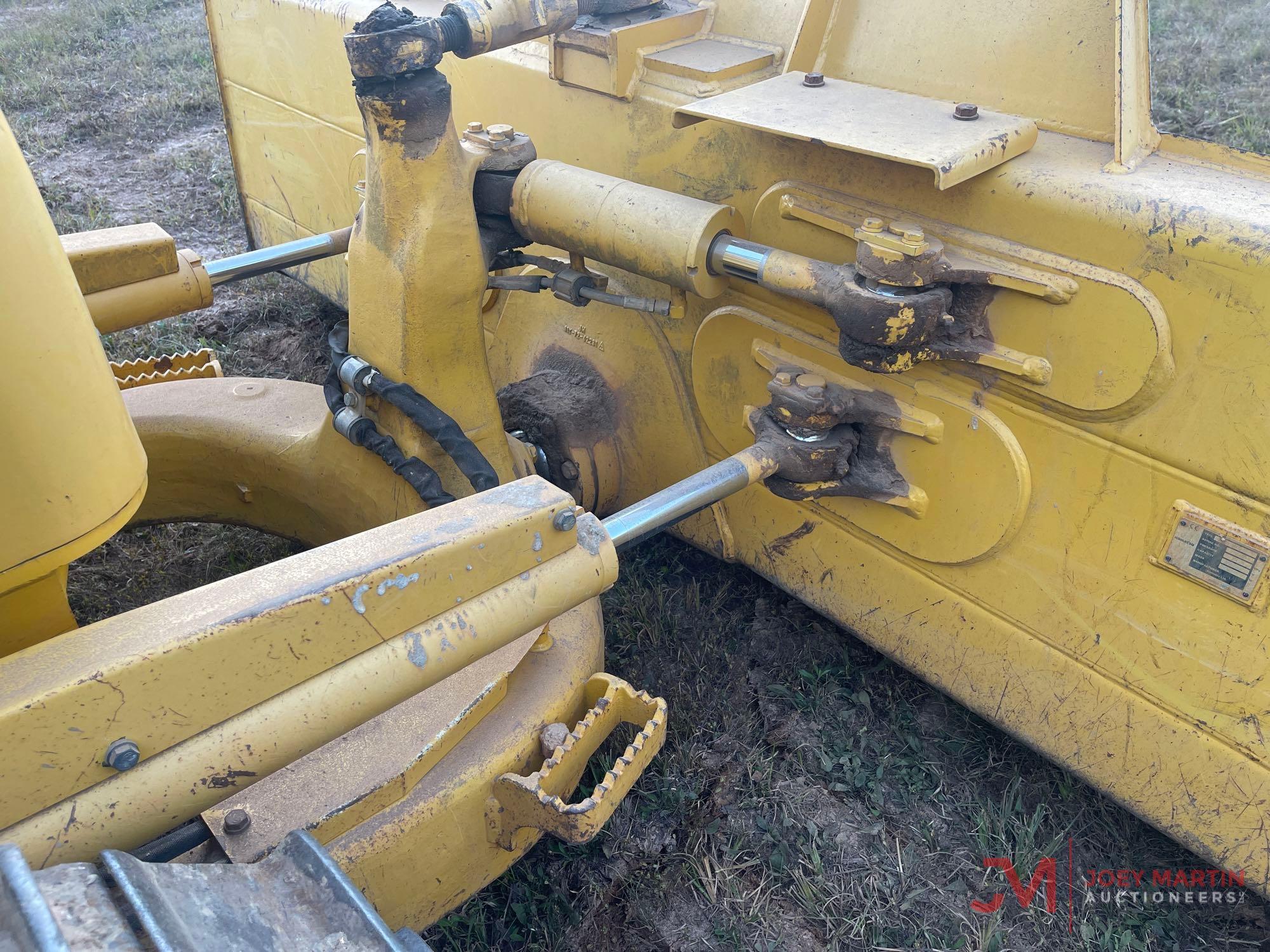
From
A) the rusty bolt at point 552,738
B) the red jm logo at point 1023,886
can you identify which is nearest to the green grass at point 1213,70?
the red jm logo at point 1023,886

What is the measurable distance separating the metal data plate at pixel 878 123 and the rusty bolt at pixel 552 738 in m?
0.91

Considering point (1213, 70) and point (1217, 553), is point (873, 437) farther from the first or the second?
point (1213, 70)

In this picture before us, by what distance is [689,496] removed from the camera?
150 centimetres

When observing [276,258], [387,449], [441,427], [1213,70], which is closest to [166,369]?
[276,258]

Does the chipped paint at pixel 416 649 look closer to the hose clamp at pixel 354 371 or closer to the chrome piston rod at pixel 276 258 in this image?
the hose clamp at pixel 354 371

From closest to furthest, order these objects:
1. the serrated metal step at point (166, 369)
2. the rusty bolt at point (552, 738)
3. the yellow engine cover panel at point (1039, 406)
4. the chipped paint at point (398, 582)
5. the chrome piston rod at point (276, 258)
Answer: the chipped paint at point (398, 582) < the yellow engine cover panel at point (1039, 406) < the rusty bolt at point (552, 738) < the chrome piston rod at point (276, 258) < the serrated metal step at point (166, 369)

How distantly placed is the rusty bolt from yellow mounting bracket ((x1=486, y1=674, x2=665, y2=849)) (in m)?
0.01

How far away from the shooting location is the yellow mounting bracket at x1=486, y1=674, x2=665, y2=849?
1.32 m

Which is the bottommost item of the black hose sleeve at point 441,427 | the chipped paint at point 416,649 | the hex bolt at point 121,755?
the black hose sleeve at point 441,427

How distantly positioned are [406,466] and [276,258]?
2.19 feet

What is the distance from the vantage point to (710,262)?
5.11ft

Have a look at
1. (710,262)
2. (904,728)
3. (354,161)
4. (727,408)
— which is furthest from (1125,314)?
(354,161)

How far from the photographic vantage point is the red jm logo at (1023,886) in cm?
167

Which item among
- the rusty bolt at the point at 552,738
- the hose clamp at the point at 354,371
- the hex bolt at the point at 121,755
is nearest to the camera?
the hex bolt at the point at 121,755
